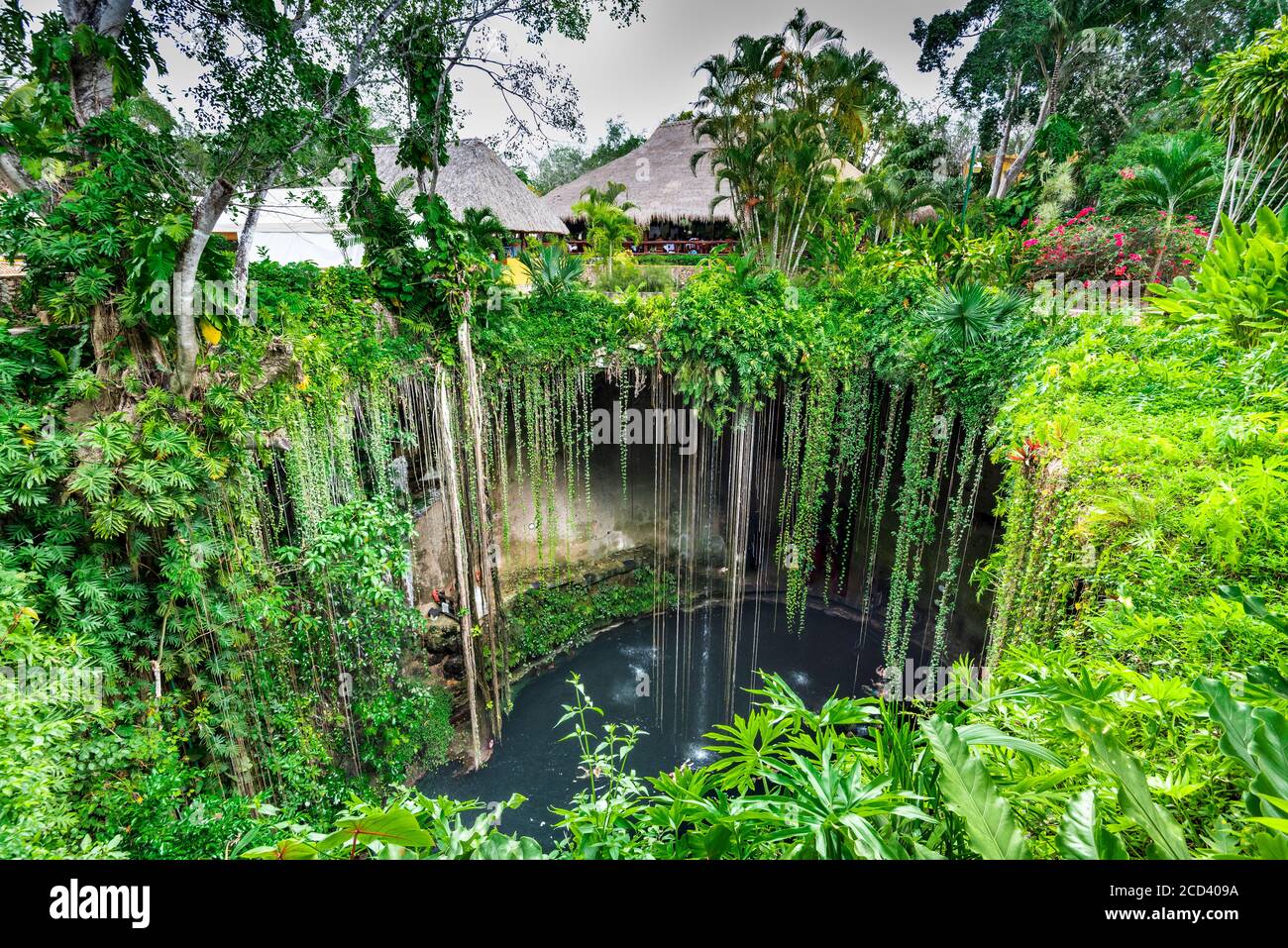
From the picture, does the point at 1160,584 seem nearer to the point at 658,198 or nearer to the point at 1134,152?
the point at 1134,152

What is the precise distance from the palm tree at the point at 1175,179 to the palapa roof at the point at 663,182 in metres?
6.13

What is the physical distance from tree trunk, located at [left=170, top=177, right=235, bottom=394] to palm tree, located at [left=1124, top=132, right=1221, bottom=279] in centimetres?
828

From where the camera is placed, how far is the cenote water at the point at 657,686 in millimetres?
5348

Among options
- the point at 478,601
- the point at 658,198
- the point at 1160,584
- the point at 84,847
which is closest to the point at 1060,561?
the point at 1160,584

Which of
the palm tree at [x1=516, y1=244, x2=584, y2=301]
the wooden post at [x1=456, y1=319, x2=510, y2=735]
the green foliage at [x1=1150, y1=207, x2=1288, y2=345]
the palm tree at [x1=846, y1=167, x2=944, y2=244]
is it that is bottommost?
the wooden post at [x1=456, y1=319, x2=510, y2=735]

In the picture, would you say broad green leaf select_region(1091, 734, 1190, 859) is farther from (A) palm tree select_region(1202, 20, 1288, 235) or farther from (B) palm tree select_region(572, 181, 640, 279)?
(B) palm tree select_region(572, 181, 640, 279)

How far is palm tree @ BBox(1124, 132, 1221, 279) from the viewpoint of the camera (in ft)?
20.0

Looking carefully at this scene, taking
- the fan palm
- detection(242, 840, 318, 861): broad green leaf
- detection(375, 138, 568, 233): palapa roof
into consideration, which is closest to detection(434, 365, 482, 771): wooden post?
detection(242, 840, 318, 861): broad green leaf

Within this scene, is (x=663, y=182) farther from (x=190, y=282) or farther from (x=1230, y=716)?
(x=1230, y=716)

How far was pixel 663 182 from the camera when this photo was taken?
11.6 metres

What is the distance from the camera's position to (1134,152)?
26.8ft

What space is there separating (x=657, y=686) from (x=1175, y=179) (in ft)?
26.8

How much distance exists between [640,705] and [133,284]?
5.63 metres

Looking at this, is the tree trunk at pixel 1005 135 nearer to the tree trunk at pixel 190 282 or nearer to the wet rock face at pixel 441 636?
the wet rock face at pixel 441 636
